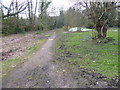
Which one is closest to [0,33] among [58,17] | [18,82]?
[18,82]

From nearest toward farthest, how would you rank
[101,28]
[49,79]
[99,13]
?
[49,79]
[99,13]
[101,28]

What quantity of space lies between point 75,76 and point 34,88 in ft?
4.77

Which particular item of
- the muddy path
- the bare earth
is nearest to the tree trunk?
the bare earth

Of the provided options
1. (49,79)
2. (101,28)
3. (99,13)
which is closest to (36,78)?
(49,79)

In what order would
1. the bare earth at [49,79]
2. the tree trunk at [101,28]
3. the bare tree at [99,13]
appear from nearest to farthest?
the bare earth at [49,79]
the bare tree at [99,13]
the tree trunk at [101,28]

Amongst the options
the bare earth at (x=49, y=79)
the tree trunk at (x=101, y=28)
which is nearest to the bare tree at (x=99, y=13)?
the tree trunk at (x=101, y=28)

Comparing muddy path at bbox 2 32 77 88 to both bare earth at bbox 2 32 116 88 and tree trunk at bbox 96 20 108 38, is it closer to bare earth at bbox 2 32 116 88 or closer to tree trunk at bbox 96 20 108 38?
bare earth at bbox 2 32 116 88

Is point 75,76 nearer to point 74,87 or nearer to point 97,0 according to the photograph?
point 74,87

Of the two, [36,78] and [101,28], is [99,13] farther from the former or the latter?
[36,78]

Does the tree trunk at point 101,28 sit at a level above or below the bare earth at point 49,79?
above

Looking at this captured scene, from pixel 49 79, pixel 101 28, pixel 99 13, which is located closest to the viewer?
pixel 49 79

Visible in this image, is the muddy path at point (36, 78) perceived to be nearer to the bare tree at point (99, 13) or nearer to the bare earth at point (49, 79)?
the bare earth at point (49, 79)

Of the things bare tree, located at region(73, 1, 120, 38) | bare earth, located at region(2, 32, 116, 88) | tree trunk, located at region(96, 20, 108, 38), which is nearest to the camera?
bare earth, located at region(2, 32, 116, 88)

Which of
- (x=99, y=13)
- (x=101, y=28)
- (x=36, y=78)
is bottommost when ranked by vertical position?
(x=36, y=78)
